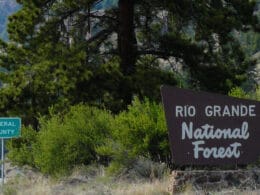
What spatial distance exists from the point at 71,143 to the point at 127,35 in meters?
8.21

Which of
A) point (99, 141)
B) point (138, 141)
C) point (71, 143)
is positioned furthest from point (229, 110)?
point (71, 143)

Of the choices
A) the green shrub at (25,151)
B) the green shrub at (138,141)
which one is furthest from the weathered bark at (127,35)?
the green shrub at (138,141)

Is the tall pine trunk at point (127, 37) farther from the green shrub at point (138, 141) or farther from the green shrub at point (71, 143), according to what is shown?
the green shrub at point (138, 141)

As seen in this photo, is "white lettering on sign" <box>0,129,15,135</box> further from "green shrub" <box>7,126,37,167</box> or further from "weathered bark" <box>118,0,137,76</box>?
"weathered bark" <box>118,0,137,76</box>

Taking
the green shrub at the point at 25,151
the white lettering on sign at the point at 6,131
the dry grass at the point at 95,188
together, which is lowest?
the dry grass at the point at 95,188

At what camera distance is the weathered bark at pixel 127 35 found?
21.9m

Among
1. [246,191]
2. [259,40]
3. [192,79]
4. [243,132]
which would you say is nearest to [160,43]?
[192,79]

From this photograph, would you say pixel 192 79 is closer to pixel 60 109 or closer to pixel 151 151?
pixel 60 109

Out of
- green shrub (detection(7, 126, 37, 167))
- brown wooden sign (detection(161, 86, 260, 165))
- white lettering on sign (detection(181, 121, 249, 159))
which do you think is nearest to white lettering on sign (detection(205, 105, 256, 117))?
brown wooden sign (detection(161, 86, 260, 165))

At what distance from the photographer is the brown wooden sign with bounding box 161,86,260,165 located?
11.9m

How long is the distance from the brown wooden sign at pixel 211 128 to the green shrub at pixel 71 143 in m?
2.91

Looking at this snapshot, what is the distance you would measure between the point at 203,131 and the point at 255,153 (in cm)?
111

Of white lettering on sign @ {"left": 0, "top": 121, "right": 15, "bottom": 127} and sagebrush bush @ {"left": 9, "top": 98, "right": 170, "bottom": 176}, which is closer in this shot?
sagebrush bush @ {"left": 9, "top": 98, "right": 170, "bottom": 176}

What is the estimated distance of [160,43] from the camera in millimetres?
22641
